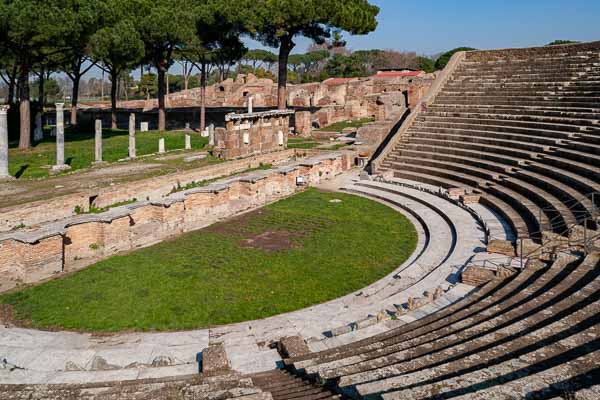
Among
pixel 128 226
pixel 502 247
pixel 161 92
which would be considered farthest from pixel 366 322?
pixel 161 92

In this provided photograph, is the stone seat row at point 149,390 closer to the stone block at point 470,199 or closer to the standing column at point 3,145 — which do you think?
the stone block at point 470,199

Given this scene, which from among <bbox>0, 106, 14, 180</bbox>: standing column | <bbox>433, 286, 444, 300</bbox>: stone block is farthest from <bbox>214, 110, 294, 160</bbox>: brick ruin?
<bbox>433, 286, 444, 300</bbox>: stone block

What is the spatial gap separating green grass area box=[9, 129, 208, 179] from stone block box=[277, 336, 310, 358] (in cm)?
1384

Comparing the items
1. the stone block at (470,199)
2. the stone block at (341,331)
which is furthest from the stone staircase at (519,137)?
the stone block at (341,331)

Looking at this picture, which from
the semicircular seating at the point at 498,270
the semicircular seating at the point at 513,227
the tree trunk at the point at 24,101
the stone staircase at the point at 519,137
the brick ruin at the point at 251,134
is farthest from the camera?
the tree trunk at the point at 24,101

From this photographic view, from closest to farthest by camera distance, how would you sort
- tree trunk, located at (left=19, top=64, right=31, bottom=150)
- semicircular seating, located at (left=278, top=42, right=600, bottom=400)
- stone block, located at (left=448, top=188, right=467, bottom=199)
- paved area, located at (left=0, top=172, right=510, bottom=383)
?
semicircular seating, located at (left=278, top=42, right=600, bottom=400) → paved area, located at (left=0, top=172, right=510, bottom=383) → stone block, located at (left=448, top=188, right=467, bottom=199) → tree trunk, located at (left=19, top=64, right=31, bottom=150)

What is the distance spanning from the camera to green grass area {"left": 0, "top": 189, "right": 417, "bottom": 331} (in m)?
9.69

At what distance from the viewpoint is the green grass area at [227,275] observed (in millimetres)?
9688

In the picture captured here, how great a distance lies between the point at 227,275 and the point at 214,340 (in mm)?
3067

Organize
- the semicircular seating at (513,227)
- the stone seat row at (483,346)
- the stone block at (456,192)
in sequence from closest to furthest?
the stone seat row at (483,346)
the semicircular seating at (513,227)
the stone block at (456,192)

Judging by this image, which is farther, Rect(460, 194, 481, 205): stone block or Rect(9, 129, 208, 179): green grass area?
Rect(9, 129, 208, 179): green grass area

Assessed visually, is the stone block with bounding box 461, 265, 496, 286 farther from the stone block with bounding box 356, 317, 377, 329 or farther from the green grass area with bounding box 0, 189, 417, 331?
the stone block with bounding box 356, 317, 377, 329

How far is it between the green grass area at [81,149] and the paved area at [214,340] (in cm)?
1177

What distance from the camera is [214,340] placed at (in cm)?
862
